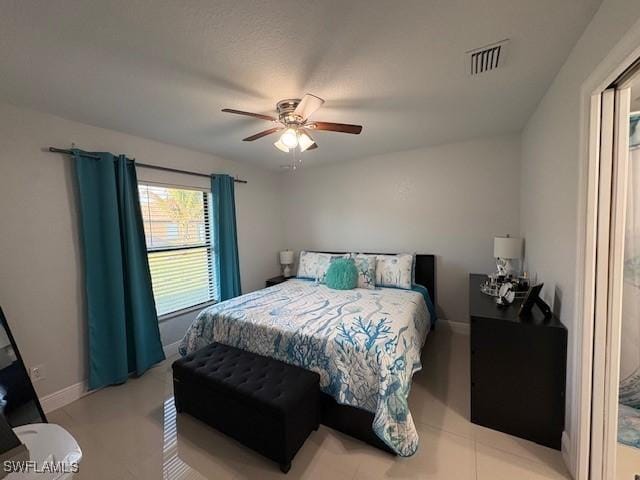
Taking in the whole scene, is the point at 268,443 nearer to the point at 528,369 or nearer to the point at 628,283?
the point at 528,369

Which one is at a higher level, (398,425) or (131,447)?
(398,425)

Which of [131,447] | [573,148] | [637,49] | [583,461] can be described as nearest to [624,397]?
[583,461]

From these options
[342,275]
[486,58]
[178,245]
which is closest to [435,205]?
[342,275]

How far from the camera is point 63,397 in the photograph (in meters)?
2.11

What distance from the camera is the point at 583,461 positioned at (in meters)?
1.32

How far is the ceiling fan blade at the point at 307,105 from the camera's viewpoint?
1606 millimetres

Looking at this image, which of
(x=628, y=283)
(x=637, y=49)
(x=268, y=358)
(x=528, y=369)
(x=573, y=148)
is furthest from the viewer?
(x=268, y=358)

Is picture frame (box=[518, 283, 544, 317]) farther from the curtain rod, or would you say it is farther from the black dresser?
the curtain rod

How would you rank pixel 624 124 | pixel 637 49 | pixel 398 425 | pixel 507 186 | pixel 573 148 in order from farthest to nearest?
pixel 507 186, pixel 398 425, pixel 573 148, pixel 624 124, pixel 637 49

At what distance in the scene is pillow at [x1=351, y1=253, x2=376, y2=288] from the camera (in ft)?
10.1

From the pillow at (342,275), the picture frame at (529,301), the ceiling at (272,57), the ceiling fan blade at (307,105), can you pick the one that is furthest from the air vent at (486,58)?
the pillow at (342,275)

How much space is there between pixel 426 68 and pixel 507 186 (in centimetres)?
200

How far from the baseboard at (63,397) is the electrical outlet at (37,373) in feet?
0.52

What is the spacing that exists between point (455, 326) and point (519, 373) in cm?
166
